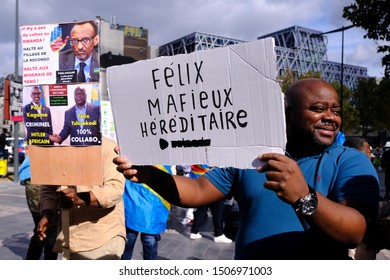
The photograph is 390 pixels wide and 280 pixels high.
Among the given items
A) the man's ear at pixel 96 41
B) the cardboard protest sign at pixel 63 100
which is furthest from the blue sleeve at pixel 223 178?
the man's ear at pixel 96 41

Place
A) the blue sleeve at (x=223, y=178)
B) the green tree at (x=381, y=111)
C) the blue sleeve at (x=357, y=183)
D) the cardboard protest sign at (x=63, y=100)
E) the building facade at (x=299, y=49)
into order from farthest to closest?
the building facade at (x=299, y=49), the green tree at (x=381, y=111), the cardboard protest sign at (x=63, y=100), the blue sleeve at (x=223, y=178), the blue sleeve at (x=357, y=183)

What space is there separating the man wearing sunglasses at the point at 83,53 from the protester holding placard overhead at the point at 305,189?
3.04 ft

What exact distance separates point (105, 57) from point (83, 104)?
51.2 metres

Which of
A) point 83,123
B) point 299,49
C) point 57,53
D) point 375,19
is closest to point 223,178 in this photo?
point 83,123

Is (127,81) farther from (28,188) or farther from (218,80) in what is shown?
(28,188)

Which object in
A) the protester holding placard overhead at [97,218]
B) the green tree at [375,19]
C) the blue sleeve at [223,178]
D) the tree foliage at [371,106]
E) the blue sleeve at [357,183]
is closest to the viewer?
the blue sleeve at [357,183]

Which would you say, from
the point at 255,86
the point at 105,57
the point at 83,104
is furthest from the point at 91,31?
the point at 105,57

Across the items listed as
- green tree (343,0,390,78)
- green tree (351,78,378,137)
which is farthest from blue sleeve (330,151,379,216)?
green tree (351,78,378,137)

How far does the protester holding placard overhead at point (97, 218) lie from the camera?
8.95ft

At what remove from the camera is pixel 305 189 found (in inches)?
55.4

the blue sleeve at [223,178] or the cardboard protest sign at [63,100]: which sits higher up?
the cardboard protest sign at [63,100]

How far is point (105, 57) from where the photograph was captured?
5188 centimetres

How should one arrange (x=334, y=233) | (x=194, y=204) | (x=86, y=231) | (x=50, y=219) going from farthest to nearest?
(x=50, y=219) → (x=86, y=231) → (x=194, y=204) → (x=334, y=233)

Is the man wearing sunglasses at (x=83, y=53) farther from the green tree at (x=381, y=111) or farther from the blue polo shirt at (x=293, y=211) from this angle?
the green tree at (x=381, y=111)
